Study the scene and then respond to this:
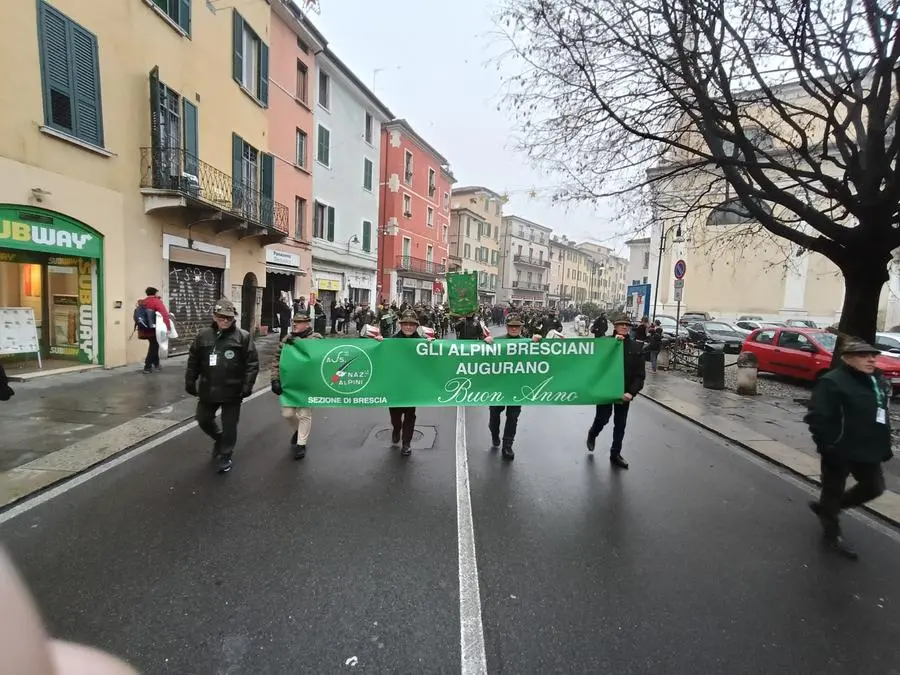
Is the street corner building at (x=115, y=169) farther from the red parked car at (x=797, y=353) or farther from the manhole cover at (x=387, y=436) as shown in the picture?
the red parked car at (x=797, y=353)

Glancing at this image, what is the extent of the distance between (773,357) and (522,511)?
12090mm

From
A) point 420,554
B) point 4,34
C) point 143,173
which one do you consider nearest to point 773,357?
point 420,554

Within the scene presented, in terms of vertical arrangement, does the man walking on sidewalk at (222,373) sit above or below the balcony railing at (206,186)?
below

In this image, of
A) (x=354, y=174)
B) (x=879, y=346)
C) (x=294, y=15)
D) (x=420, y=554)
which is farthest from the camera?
(x=354, y=174)

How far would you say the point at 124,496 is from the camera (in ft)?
14.6

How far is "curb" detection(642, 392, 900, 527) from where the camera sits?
15.4 feet

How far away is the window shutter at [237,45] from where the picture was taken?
48.1ft

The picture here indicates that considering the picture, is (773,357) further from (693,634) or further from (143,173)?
(143,173)

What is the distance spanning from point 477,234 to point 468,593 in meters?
52.6

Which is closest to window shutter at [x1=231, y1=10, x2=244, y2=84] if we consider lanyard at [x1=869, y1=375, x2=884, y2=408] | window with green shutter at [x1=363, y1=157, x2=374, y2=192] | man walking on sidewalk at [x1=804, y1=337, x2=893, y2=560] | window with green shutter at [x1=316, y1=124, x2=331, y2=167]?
window with green shutter at [x1=316, y1=124, x2=331, y2=167]

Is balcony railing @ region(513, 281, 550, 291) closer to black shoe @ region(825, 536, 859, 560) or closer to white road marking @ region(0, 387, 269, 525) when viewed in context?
white road marking @ region(0, 387, 269, 525)

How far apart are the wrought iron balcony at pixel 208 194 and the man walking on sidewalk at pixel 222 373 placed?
797 cm

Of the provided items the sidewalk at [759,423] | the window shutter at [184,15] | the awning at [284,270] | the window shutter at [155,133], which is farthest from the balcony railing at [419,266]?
the sidewalk at [759,423]

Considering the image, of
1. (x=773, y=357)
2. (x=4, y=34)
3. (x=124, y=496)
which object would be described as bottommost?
(x=124, y=496)
